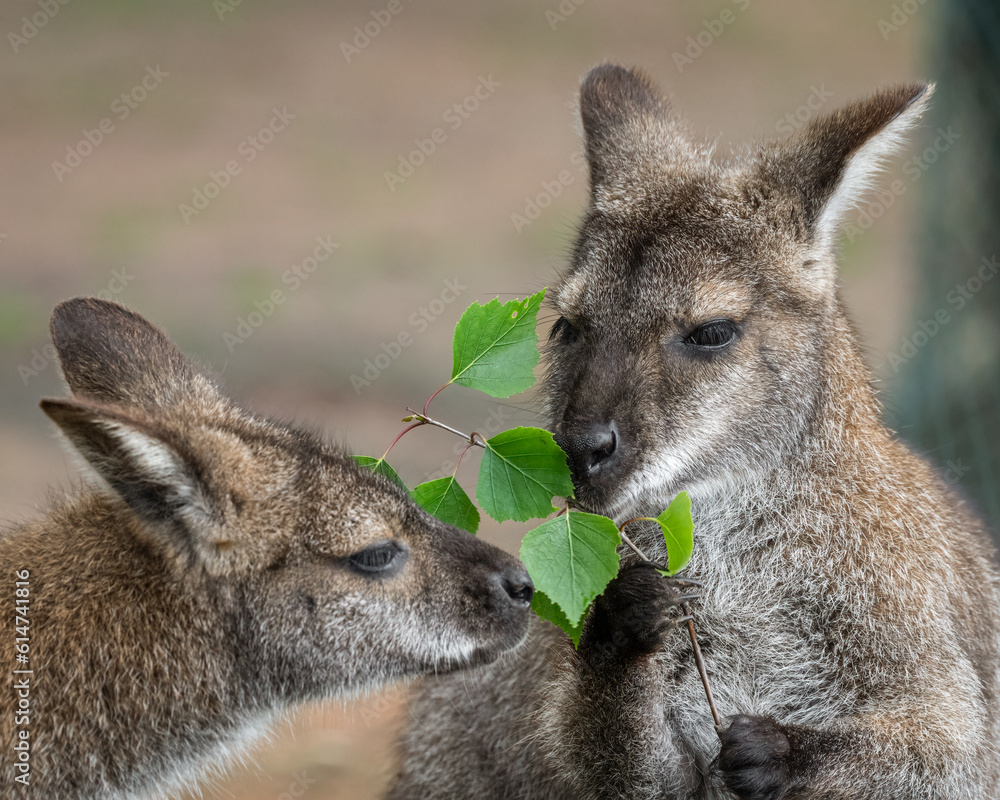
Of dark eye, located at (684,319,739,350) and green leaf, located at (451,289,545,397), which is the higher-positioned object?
green leaf, located at (451,289,545,397)

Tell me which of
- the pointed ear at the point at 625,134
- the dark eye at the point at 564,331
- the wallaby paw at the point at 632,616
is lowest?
the wallaby paw at the point at 632,616

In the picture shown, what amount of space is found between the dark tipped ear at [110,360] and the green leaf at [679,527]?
190 cm

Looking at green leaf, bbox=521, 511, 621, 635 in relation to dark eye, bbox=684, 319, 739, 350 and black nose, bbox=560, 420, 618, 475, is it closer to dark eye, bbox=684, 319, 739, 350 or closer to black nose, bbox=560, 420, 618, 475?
black nose, bbox=560, 420, 618, 475

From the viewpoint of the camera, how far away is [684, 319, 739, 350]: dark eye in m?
4.28

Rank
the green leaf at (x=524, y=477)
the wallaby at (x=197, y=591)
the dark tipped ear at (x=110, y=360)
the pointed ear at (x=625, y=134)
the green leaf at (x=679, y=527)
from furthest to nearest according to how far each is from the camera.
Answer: the pointed ear at (x=625, y=134) < the dark tipped ear at (x=110, y=360) < the green leaf at (x=524, y=477) < the green leaf at (x=679, y=527) < the wallaby at (x=197, y=591)

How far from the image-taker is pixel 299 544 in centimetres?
395

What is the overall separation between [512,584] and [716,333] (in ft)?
3.96

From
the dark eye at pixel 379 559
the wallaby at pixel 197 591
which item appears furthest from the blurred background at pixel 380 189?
the dark eye at pixel 379 559

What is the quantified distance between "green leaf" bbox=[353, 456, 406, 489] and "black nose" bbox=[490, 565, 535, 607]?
52cm

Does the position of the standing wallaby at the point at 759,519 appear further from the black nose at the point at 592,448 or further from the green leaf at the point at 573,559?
the green leaf at the point at 573,559

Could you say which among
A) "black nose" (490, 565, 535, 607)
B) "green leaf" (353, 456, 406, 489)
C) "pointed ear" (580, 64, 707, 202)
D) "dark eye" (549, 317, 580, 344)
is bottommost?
"black nose" (490, 565, 535, 607)

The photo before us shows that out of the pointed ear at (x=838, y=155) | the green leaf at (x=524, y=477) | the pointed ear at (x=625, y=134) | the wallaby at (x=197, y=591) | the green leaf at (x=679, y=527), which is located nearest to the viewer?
Answer: the wallaby at (x=197, y=591)

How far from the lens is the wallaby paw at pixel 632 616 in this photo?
399 centimetres

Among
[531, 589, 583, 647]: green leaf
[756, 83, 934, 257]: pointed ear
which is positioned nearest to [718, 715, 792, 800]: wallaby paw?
[531, 589, 583, 647]: green leaf
